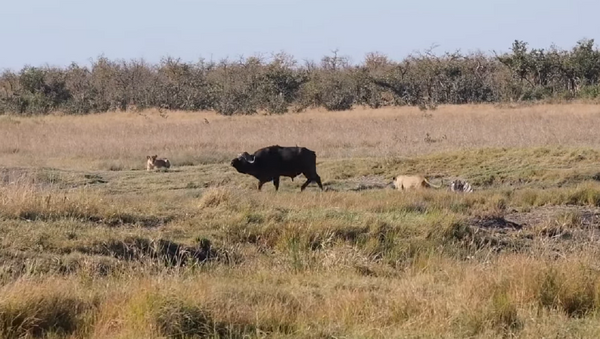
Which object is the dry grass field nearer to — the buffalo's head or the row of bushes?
the buffalo's head

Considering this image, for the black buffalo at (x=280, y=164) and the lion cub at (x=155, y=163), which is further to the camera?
the lion cub at (x=155, y=163)

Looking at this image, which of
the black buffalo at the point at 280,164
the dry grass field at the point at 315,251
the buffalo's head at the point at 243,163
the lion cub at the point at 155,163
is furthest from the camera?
the lion cub at the point at 155,163

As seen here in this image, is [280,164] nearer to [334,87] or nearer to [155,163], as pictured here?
[155,163]

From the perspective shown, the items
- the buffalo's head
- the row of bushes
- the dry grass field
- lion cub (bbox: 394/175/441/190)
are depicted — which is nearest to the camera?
the dry grass field

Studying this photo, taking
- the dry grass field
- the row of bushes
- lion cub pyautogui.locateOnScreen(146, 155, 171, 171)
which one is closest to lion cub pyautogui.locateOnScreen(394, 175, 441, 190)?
the dry grass field

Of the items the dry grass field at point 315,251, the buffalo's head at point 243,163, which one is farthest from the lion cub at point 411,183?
the buffalo's head at point 243,163

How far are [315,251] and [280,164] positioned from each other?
8426mm

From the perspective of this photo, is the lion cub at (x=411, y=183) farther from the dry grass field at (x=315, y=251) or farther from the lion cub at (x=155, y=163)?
the lion cub at (x=155, y=163)

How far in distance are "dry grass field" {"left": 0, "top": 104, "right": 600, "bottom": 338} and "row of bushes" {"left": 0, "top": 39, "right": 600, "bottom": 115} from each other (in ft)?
76.7

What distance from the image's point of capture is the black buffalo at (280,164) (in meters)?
17.8

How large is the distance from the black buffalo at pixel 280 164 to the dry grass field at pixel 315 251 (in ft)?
1.75

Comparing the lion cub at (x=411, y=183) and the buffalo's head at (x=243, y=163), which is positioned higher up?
the buffalo's head at (x=243, y=163)

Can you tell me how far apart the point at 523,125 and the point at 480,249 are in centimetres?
1727

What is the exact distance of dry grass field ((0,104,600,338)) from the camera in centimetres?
622
